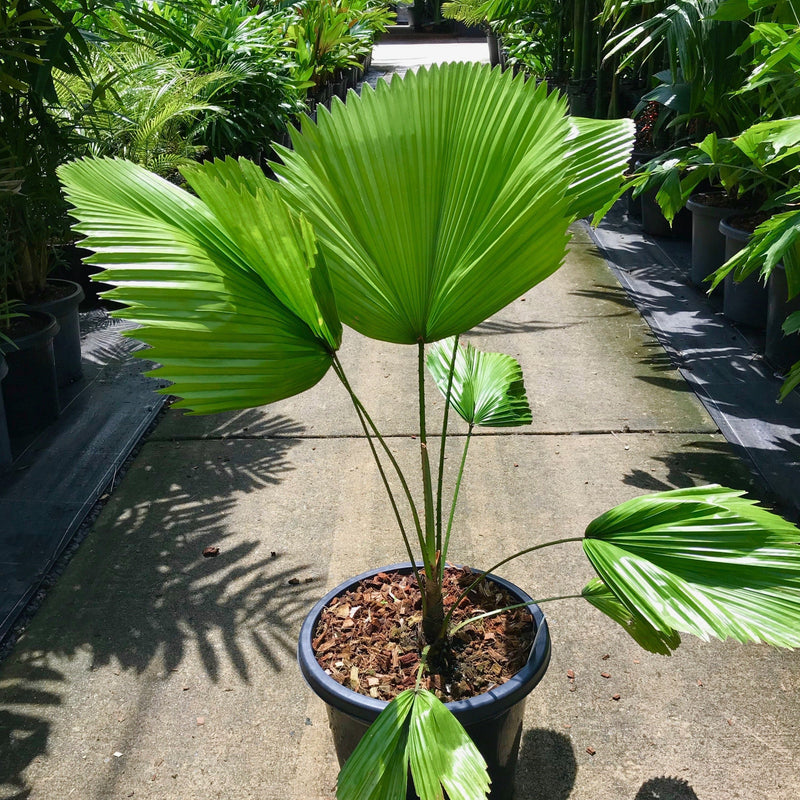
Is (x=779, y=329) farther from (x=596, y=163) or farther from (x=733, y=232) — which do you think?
(x=596, y=163)

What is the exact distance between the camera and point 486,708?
58.4 inches

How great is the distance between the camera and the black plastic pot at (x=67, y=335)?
3605 mm

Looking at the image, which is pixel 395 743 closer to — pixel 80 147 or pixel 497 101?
pixel 497 101

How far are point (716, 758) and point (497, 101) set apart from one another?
149 centimetres

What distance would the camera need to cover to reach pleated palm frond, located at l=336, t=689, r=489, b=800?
1.18m

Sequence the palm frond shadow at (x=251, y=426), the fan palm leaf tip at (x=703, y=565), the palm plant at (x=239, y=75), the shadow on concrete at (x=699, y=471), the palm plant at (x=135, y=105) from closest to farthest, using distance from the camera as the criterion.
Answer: the fan palm leaf tip at (x=703, y=565) < the shadow on concrete at (x=699, y=471) < the palm frond shadow at (x=251, y=426) < the palm plant at (x=135, y=105) < the palm plant at (x=239, y=75)

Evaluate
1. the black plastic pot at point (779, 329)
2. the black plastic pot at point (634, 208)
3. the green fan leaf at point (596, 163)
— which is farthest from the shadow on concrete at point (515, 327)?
the green fan leaf at point (596, 163)

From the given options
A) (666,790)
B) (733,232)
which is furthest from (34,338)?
(733,232)

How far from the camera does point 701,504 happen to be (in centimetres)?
126

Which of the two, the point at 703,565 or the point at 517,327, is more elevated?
the point at 703,565

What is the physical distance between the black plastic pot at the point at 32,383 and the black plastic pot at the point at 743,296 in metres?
3.05

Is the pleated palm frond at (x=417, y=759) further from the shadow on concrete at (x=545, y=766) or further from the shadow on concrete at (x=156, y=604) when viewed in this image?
the shadow on concrete at (x=156, y=604)

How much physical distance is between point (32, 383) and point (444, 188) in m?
2.55

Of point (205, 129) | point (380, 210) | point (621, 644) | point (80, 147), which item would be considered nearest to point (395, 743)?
point (380, 210)
